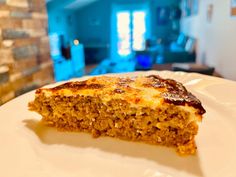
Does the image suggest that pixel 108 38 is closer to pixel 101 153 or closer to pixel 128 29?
pixel 128 29

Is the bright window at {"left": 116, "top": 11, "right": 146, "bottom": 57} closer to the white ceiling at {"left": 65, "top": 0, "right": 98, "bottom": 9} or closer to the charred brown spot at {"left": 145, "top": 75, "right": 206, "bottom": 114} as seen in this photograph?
the white ceiling at {"left": 65, "top": 0, "right": 98, "bottom": 9}

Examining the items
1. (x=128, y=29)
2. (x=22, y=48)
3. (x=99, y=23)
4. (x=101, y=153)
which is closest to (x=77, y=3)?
(x=99, y=23)

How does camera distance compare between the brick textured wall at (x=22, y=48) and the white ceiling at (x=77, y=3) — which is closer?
the brick textured wall at (x=22, y=48)

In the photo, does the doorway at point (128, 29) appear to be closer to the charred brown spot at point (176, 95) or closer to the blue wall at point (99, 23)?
the blue wall at point (99, 23)

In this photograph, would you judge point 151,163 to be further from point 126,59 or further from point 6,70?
point 126,59

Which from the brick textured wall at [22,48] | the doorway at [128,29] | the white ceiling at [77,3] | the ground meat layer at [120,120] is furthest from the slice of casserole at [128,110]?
the doorway at [128,29]
